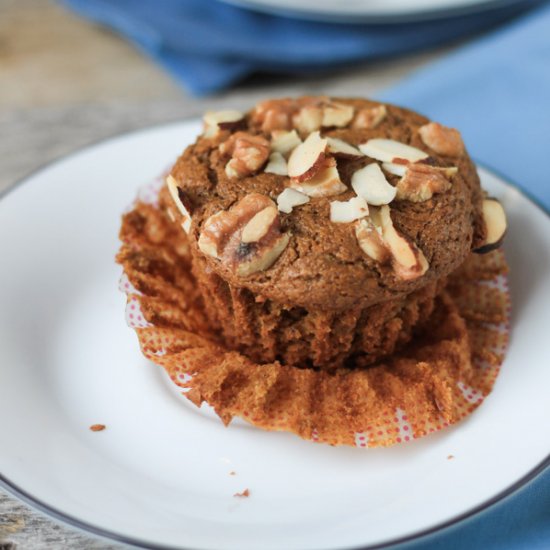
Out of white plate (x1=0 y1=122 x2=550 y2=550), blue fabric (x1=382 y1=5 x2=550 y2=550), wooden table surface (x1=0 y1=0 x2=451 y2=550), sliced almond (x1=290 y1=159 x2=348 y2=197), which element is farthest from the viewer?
wooden table surface (x1=0 y1=0 x2=451 y2=550)

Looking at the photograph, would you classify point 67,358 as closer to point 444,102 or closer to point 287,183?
point 287,183

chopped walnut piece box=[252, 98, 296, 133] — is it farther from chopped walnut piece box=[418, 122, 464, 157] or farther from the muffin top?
chopped walnut piece box=[418, 122, 464, 157]

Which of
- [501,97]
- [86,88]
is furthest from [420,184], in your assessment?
[86,88]

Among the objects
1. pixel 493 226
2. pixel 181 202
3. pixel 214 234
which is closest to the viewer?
pixel 214 234

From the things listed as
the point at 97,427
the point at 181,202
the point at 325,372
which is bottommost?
the point at 97,427

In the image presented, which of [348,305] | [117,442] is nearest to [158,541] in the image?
[117,442]

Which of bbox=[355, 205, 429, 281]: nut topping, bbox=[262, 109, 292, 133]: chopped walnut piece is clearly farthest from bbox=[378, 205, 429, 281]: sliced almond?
bbox=[262, 109, 292, 133]: chopped walnut piece

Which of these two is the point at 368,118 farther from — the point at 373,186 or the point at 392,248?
the point at 392,248

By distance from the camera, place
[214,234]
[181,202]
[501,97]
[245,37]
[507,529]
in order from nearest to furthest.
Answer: [507,529] < [214,234] < [181,202] < [501,97] < [245,37]
